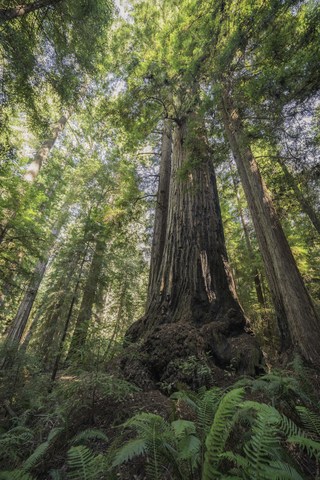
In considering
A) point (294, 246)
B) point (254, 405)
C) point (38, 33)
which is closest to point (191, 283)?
point (254, 405)

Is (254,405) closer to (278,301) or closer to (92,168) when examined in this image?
(278,301)

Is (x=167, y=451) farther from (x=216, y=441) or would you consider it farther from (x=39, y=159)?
(x=39, y=159)

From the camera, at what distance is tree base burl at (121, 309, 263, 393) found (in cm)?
298

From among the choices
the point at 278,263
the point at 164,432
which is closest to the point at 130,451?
the point at 164,432

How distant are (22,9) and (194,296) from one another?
23.7ft

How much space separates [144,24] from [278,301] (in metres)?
11.9

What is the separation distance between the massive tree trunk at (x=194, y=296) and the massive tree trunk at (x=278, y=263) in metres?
0.80

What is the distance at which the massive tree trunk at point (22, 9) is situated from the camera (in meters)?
4.59

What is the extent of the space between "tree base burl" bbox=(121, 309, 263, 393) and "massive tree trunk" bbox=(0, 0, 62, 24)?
674 cm

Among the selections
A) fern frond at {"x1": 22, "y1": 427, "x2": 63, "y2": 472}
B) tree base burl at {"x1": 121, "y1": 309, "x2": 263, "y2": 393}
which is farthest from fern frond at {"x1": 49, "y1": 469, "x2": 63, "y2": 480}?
tree base burl at {"x1": 121, "y1": 309, "x2": 263, "y2": 393}

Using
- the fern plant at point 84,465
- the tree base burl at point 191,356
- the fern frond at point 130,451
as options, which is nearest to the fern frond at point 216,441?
the fern frond at point 130,451

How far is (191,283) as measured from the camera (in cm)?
434

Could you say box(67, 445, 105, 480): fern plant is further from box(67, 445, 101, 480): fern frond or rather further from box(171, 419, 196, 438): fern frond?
box(171, 419, 196, 438): fern frond

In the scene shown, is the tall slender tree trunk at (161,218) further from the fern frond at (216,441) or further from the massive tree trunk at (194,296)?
the fern frond at (216,441)
